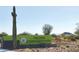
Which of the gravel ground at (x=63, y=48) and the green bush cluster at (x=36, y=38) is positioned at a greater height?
the green bush cluster at (x=36, y=38)

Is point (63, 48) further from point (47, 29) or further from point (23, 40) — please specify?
point (23, 40)

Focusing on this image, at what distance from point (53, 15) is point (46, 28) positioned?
0.15 m

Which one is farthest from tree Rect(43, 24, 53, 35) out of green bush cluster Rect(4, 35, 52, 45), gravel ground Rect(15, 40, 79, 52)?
gravel ground Rect(15, 40, 79, 52)

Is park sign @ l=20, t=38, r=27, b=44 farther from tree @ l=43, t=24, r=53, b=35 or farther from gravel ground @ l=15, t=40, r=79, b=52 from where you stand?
tree @ l=43, t=24, r=53, b=35

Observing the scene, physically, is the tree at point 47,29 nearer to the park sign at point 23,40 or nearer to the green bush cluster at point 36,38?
the green bush cluster at point 36,38

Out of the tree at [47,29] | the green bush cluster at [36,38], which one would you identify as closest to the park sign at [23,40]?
the green bush cluster at [36,38]

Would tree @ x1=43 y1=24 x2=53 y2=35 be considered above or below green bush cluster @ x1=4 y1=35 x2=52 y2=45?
above

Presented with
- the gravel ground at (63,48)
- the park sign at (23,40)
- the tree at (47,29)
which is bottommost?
the gravel ground at (63,48)

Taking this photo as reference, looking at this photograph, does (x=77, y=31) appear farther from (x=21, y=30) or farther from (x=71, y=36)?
(x=21, y=30)

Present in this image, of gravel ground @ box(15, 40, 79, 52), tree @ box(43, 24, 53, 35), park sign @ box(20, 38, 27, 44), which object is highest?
tree @ box(43, 24, 53, 35)

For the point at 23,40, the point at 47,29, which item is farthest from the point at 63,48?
the point at 23,40

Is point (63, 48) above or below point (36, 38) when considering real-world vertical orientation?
below
